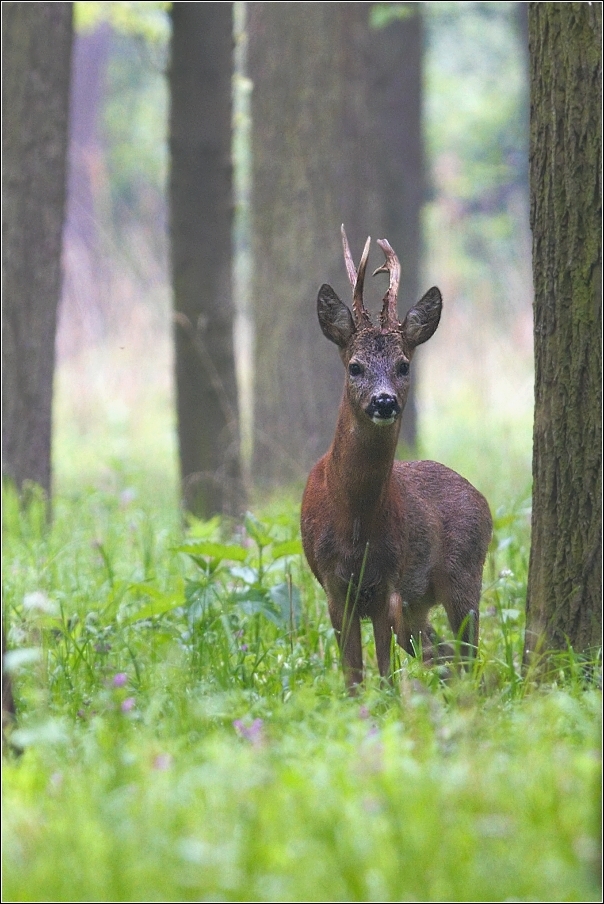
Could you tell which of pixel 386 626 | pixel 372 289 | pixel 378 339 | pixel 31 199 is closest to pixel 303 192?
pixel 372 289

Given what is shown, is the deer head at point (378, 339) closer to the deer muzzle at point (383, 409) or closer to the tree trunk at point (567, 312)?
the deer muzzle at point (383, 409)

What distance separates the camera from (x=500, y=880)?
2.59 m

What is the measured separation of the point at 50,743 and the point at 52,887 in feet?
2.81

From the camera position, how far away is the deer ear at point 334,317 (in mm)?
5008

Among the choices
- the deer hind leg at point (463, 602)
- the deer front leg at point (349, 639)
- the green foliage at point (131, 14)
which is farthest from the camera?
the green foliage at point (131, 14)

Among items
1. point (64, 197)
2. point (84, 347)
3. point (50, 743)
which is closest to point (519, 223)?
point (84, 347)

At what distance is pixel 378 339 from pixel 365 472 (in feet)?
1.68

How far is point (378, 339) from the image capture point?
4992mm

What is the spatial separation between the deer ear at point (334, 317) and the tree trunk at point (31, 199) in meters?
3.53

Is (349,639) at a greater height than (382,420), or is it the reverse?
(382,420)

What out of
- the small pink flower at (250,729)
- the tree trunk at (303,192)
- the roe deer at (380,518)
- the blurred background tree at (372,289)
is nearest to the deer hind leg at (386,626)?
the roe deer at (380,518)

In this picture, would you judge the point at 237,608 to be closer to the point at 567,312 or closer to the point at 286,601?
the point at 286,601

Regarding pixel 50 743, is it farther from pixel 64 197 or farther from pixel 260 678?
pixel 64 197

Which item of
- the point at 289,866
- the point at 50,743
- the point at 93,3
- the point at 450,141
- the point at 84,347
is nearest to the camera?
the point at 289,866
